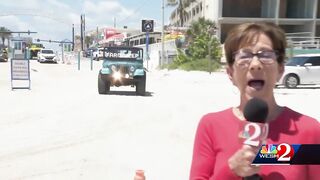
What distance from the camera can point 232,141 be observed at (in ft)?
6.44

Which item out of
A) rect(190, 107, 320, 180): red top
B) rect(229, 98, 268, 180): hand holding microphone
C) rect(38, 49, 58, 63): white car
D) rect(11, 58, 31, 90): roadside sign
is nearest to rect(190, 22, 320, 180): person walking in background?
rect(190, 107, 320, 180): red top

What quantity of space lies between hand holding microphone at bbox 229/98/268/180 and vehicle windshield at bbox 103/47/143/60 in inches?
697

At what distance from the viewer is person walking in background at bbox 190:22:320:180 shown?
190 centimetres

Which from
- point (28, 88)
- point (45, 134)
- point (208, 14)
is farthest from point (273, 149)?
point (208, 14)

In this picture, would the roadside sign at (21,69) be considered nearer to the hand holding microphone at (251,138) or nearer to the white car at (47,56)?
the hand holding microphone at (251,138)

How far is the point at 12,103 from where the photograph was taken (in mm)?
15281

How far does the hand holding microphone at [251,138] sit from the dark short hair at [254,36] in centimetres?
42

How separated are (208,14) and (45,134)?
4979 cm

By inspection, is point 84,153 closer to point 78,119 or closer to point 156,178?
point 156,178

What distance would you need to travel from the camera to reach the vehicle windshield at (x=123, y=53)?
63.1 feet

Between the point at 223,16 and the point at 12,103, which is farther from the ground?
the point at 223,16

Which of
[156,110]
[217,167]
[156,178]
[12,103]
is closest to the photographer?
[217,167]

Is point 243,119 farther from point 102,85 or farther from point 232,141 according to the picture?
point 102,85

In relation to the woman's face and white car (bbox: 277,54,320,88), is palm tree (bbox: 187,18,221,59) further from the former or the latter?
the woman's face
